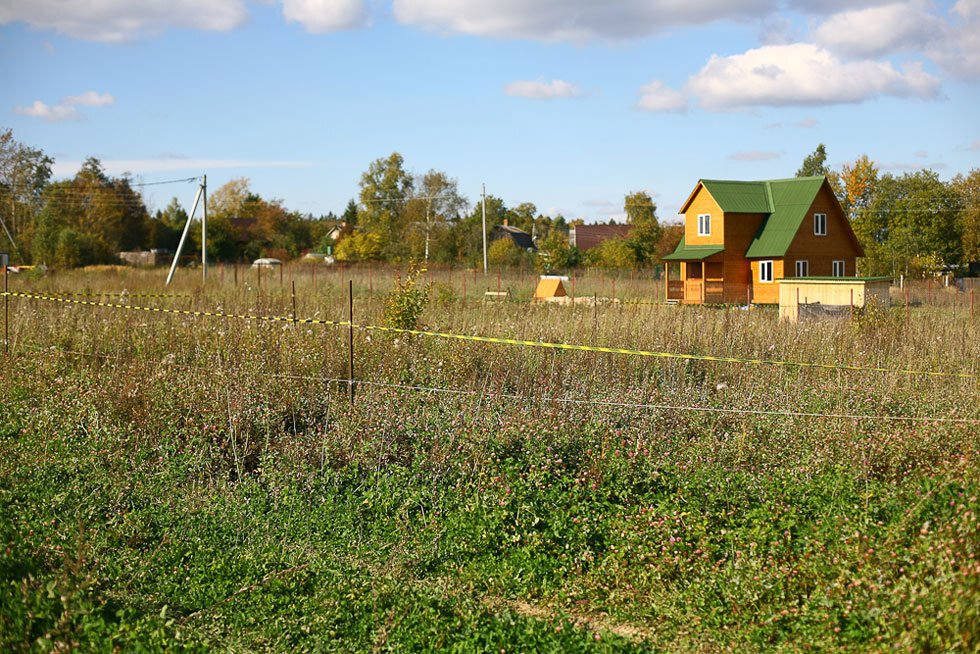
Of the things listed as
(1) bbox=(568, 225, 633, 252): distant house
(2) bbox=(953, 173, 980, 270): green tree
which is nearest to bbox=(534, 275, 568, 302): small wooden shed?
(2) bbox=(953, 173, 980, 270): green tree

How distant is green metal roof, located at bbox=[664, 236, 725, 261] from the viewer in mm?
34406

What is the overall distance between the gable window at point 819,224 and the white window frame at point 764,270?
7.78 ft

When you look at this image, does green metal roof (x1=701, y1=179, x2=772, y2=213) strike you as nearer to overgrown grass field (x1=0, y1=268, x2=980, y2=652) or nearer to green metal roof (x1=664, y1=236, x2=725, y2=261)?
green metal roof (x1=664, y1=236, x2=725, y2=261)

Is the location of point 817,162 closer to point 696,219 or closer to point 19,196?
point 696,219

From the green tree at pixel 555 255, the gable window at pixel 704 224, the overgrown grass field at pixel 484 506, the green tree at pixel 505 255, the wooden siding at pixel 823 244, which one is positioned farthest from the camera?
the green tree at pixel 505 255

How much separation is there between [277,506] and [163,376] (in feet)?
9.80

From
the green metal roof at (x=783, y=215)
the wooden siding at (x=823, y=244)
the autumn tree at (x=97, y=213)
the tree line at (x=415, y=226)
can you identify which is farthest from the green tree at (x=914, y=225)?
the autumn tree at (x=97, y=213)

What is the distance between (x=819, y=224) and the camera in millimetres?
35062

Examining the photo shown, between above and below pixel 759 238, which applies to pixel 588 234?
above

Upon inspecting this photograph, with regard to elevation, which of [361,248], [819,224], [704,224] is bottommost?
[819,224]

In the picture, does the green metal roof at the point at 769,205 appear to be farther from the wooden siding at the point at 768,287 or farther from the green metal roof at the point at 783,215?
the wooden siding at the point at 768,287

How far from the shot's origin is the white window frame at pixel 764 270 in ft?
113

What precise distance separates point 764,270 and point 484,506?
31381mm

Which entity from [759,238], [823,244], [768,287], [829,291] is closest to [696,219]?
[759,238]
